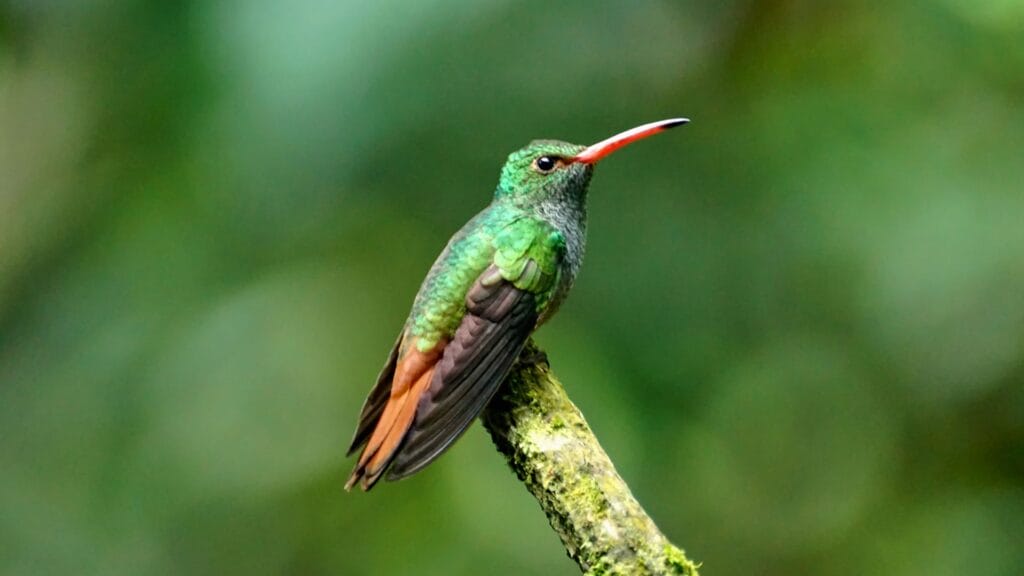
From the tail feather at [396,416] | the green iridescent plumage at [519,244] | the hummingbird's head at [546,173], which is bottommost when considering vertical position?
the tail feather at [396,416]

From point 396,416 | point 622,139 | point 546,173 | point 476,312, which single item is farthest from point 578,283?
point 396,416

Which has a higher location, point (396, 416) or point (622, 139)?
point (622, 139)

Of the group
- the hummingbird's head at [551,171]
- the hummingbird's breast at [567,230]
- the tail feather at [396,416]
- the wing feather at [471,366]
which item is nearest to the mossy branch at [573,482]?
the wing feather at [471,366]

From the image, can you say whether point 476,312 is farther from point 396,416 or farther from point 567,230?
point 567,230

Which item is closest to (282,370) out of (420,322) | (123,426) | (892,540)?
(123,426)

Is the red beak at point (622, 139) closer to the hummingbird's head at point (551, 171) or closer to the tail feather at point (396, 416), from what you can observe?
the hummingbird's head at point (551, 171)

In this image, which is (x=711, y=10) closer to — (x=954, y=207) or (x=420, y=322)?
(x=954, y=207)
